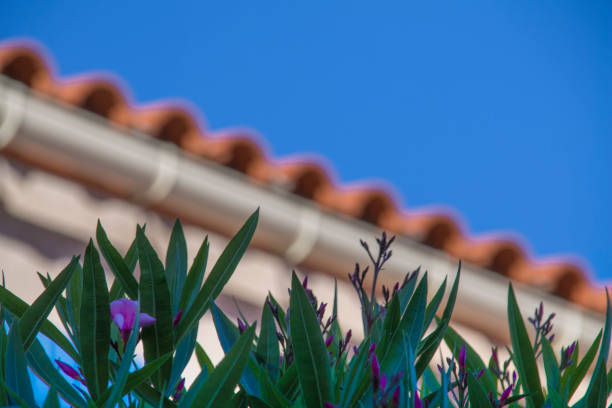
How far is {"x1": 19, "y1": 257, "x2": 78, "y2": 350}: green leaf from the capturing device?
3.47 ft

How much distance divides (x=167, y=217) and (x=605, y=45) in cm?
2581

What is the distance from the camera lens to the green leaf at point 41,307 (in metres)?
1.06

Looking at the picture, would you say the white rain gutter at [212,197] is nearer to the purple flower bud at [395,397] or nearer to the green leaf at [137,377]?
the green leaf at [137,377]

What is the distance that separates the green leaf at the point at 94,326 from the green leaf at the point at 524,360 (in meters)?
0.55

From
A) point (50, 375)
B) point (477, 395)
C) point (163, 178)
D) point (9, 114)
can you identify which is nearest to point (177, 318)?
point (50, 375)

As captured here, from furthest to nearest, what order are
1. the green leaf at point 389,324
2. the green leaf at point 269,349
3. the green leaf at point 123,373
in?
the green leaf at point 269,349, the green leaf at point 389,324, the green leaf at point 123,373

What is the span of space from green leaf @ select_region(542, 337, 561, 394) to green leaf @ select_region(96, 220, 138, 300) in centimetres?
56

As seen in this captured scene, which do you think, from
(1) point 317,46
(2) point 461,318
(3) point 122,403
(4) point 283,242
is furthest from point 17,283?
(1) point 317,46

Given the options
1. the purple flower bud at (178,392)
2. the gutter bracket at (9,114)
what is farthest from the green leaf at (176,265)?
the gutter bracket at (9,114)

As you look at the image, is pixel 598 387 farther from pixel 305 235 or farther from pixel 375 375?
pixel 305 235

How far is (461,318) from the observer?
3.85m

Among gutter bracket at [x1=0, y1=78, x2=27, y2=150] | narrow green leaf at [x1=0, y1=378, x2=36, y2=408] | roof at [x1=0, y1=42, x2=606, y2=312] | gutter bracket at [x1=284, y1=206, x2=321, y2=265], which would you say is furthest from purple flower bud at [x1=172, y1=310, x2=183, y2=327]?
gutter bracket at [x1=284, y1=206, x2=321, y2=265]

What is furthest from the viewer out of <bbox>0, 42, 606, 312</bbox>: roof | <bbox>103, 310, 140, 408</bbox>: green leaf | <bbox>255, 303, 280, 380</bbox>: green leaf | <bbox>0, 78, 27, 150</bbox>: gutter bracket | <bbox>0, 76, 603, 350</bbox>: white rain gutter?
<bbox>0, 42, 606, 312</bbox>: roof

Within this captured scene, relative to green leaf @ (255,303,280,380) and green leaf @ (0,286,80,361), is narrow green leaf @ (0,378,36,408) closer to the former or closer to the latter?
green leaf @ (0,286,80,361)
